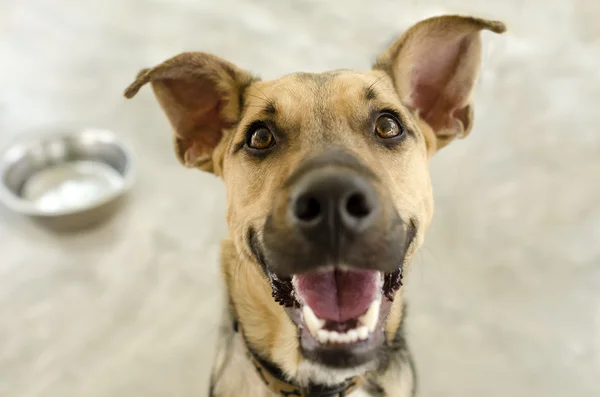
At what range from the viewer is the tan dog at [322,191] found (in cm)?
162

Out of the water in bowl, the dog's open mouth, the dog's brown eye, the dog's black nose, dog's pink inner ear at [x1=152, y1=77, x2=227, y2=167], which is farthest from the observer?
the water in bowl

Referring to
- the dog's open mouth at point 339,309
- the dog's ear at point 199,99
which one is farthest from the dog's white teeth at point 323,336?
the dog's ear at point 199,99

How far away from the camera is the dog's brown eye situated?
2109 millimetres

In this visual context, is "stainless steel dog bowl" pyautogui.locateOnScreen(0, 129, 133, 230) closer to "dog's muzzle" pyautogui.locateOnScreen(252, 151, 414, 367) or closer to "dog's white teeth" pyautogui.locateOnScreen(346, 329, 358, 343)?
"dog's muzzle" pyautogui.locateOnScreen(252, 151, 414, 367)

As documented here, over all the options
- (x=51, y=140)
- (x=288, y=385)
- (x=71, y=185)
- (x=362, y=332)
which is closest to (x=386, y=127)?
(x=362, y=332)

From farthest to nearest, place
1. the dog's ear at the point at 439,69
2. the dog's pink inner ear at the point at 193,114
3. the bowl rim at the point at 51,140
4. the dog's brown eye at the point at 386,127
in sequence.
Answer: the bowl rim at the point at 51,140
the dog's pink inner ear at the point at 193,114
the dog's ear at the point at 439,69
the dog's brown eye at the point at 386,127

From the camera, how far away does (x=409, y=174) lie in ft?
6.84

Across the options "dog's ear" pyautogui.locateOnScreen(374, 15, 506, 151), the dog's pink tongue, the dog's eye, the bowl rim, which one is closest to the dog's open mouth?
the dog's pink tongue

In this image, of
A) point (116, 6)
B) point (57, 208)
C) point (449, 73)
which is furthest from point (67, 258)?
point (116, 6)

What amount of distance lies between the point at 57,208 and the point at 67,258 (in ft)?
1.26

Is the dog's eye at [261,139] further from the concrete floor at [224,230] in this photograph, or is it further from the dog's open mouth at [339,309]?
the concrete floor at [224,230]

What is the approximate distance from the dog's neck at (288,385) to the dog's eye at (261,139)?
807 mm

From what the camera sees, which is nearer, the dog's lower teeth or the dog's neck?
the dog's lower teeth

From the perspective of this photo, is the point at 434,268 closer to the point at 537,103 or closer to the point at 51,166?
the point at 537,103
